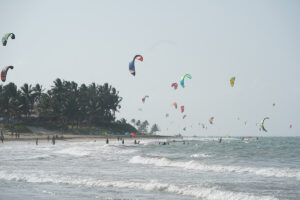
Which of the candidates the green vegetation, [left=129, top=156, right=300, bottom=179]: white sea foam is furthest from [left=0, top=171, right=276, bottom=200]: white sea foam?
the green vegetation

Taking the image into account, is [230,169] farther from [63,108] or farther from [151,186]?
[63,108]

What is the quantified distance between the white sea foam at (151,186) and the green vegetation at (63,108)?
64510mm

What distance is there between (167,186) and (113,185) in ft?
8.97

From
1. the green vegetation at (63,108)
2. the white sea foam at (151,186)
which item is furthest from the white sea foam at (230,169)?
the green vegetation at (63,108)

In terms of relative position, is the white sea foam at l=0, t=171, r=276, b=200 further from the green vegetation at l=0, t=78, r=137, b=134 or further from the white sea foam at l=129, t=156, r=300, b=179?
the green vegetation at l=0, t=78, r=137, b=134

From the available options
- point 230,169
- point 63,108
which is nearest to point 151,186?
point 230,169

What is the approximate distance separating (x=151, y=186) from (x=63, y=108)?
260 feet

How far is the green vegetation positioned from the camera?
286 feet

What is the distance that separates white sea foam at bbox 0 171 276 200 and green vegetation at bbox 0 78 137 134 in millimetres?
64510

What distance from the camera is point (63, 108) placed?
94062 millimetres

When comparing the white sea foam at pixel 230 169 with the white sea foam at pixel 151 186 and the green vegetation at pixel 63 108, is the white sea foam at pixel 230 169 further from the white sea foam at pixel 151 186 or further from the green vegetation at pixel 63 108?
the green vegetation at pixel 63 108

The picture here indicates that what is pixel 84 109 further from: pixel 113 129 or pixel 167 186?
pixel 167 186

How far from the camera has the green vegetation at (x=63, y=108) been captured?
87.3 m

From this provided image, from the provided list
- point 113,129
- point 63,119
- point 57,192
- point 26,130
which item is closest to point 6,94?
point 26,130
